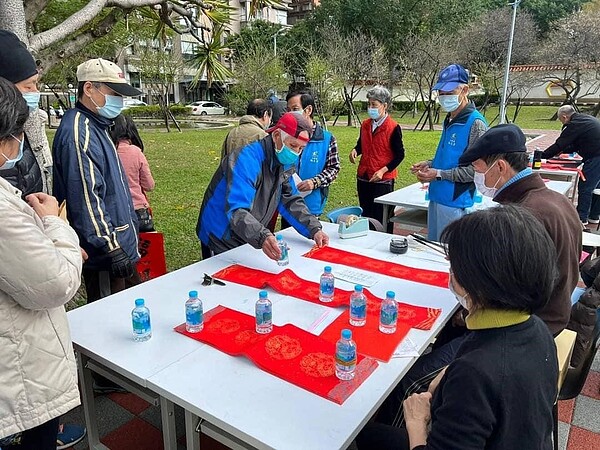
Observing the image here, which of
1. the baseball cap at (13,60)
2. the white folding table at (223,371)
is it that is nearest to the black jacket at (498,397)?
the white folding table at (223,371)

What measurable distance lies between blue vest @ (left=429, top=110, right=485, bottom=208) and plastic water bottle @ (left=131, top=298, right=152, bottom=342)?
7.72 ft

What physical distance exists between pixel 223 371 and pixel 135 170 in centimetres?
236

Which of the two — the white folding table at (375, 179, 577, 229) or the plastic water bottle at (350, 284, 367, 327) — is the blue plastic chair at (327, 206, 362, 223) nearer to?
the white folding table at (375, 179, 577, 229)

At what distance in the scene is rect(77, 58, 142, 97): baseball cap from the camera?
7.52ft

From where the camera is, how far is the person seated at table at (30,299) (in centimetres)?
114

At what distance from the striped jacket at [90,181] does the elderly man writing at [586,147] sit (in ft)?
18.6

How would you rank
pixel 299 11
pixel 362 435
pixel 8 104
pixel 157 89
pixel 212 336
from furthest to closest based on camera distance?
pixel 299 11, pixel 157 89, pixel 212 336, pixel 362 435, pixel 8 104

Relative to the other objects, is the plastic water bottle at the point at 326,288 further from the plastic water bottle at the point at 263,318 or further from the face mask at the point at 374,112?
the face mask at the point at 374,112

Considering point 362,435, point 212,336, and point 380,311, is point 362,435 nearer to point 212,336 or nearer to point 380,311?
point 380,311

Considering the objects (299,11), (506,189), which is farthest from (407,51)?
(299,11)

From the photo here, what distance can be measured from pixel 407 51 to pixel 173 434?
24.2 m

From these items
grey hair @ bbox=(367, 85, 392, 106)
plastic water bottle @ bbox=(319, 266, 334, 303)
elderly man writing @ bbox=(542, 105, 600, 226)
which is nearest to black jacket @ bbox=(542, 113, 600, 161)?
elderly man writing @ bbox=(542, 105, 600, 226)

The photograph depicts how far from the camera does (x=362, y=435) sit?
61.9 inches

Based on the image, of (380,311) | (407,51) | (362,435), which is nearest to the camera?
(362,435)
